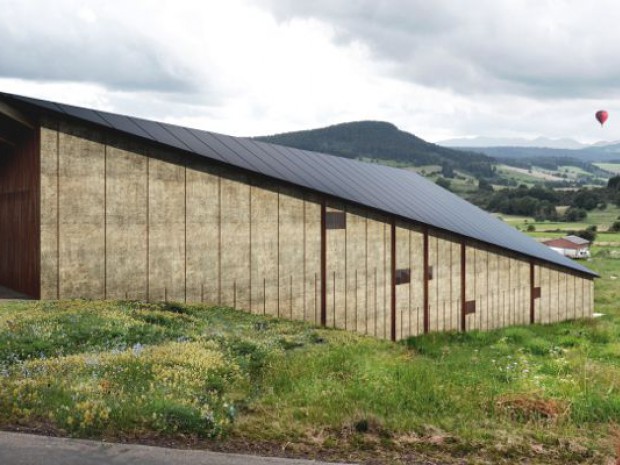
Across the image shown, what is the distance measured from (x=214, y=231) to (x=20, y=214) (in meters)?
6.16

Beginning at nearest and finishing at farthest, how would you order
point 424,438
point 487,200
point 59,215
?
point 424,438 < point 59,215 < point 487,200

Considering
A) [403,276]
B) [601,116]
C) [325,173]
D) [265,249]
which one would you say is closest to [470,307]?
[403,276]

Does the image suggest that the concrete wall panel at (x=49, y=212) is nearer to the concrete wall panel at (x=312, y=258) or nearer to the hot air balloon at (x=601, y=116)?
the concrete wall panel at (x=312, y=258)

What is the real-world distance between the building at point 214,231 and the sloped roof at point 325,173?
118mm

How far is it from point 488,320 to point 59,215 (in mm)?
21719

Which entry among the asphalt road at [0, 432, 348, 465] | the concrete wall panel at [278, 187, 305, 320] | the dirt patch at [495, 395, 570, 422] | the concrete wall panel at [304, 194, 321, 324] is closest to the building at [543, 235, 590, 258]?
the concrete wall panel at [304, 194, 321, 324]

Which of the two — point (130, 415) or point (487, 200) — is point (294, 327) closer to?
point (130, 415)

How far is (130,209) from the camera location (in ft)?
57.1

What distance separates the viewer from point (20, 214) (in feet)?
57.9

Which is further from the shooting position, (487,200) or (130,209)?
(487,200)

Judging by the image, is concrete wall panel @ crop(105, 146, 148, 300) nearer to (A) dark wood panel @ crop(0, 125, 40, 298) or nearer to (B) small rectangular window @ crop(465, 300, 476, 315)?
(A) dark wood panel @ crop(0, 125, 40, 298)

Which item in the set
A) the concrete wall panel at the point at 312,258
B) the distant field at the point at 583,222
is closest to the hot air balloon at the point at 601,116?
the concrete wall panel at the point at 312,258

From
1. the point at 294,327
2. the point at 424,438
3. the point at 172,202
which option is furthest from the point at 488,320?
the point at 424,438

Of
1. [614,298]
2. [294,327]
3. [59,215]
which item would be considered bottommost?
[614,298]
